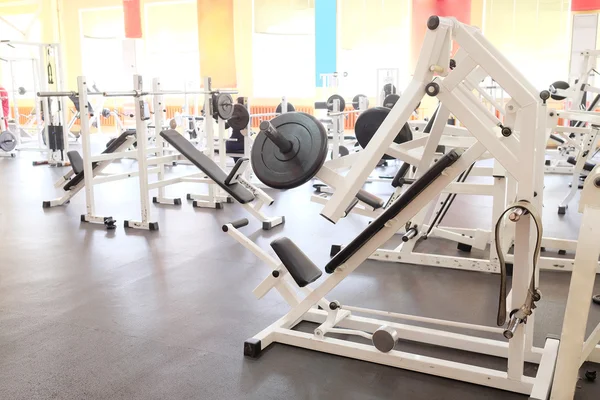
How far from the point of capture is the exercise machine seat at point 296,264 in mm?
2172

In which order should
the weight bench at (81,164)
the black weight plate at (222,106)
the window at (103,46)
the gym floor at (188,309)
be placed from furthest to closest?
the window at (103,46) < the black weight plate at (222,106) < the weight bench at (81,164) < the gym floor at (188,309)

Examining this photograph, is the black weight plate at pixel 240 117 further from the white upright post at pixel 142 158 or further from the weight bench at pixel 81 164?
the white upright post at pixel 142 158

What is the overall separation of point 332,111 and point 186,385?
4.52m

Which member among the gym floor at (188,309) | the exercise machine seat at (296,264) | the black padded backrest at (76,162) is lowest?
the gym floor at (188,309)

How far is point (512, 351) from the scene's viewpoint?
1850 mm

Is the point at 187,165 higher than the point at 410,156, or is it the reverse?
the point at 410,156

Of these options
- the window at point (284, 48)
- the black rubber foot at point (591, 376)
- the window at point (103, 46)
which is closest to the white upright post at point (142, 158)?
the black rubber foot at point (591, 376)

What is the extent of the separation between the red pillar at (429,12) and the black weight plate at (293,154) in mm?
7246

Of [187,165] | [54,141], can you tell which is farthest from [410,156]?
[54,141]

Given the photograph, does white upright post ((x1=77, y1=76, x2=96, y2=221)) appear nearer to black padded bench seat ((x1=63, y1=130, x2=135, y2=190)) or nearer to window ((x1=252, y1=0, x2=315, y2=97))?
black padded bench seat ((x1=63, y1=130, x2=135, y2=190))

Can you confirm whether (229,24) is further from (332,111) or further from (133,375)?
(133,375)

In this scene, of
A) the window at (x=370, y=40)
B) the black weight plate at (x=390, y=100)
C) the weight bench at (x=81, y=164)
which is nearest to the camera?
the weight bench at (x=81, y=164)

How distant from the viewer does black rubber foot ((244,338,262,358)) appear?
7.14ft

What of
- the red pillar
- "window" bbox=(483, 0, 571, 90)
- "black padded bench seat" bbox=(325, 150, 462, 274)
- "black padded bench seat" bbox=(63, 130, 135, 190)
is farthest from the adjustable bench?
"window" bbox=(483, 0, 571, 90)
